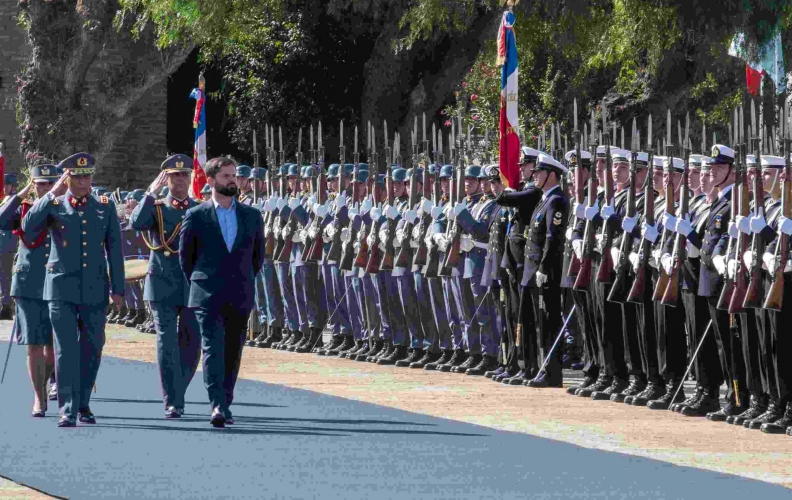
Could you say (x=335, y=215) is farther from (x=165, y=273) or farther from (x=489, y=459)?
(x=489, y=459)

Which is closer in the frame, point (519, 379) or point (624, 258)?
point (624, 258)

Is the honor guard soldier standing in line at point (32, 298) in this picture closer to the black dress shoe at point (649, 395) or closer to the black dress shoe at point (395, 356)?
the black dress shoe at point (649, 395)

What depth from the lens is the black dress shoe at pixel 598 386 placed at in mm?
13789

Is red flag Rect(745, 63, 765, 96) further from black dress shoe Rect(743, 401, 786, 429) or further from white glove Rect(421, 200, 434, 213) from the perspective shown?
black dress shoe Rect(743, 401, 786, 429)

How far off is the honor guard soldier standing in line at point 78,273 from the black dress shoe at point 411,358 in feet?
16.5

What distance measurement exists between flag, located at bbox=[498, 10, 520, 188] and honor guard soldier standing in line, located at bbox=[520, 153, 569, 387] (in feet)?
2.45

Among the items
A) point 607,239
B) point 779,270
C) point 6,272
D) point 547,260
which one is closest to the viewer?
point 779,270

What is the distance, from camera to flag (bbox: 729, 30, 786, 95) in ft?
74.0

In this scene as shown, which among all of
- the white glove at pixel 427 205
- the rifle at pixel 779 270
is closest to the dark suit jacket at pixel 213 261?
the rifle at pixel 779 270

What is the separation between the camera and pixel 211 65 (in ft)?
109

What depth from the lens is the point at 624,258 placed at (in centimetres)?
1320

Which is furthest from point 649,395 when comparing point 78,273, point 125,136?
point 125,136

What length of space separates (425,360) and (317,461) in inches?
264

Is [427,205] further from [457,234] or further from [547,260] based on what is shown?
[547,260]
